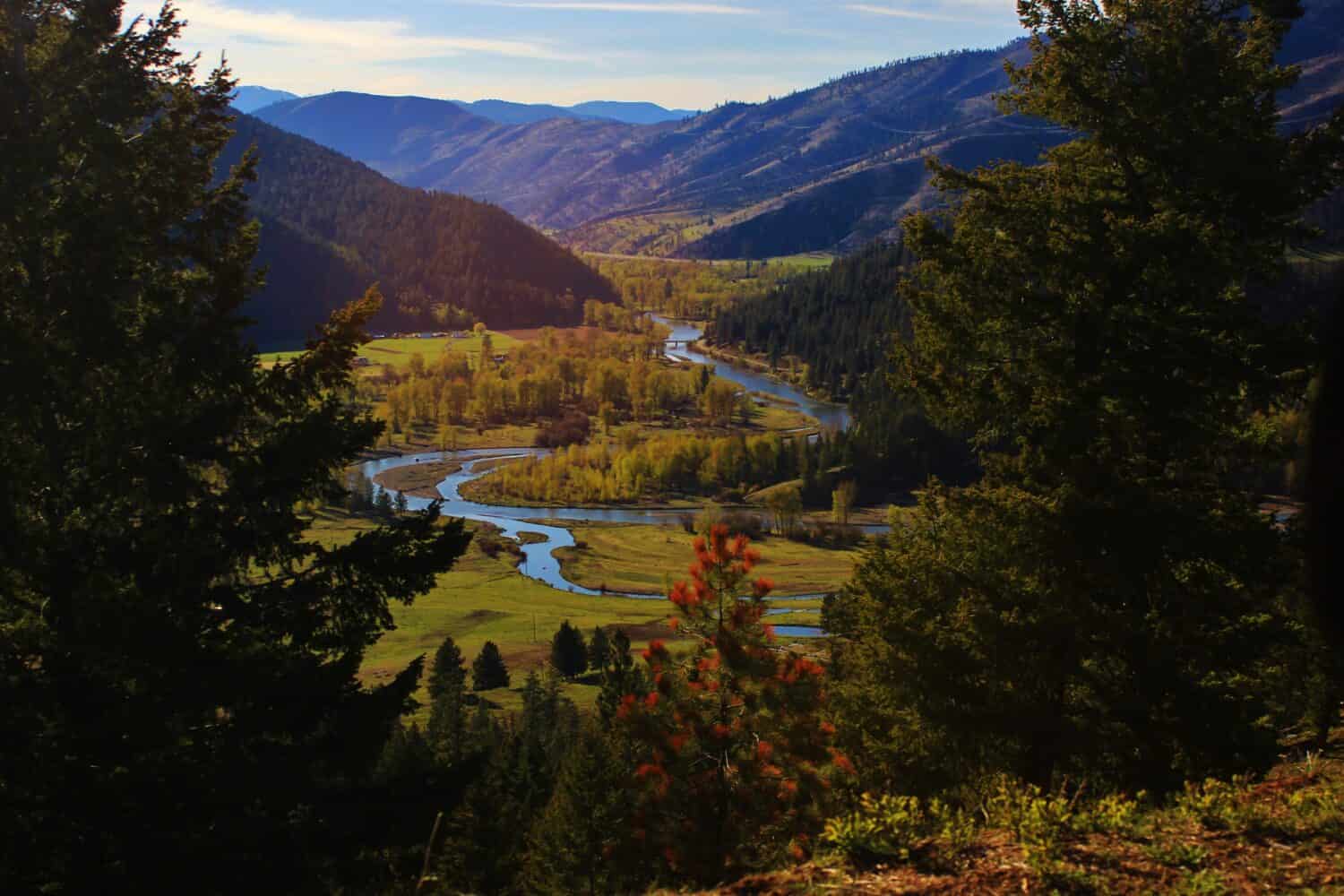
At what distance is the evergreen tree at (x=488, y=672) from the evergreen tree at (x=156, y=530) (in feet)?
197

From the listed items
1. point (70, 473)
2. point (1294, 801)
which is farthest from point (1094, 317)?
point (70, 473)

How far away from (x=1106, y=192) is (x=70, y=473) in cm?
1312

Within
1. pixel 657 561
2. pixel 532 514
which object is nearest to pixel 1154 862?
pixel 657 561

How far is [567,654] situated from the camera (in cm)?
7331

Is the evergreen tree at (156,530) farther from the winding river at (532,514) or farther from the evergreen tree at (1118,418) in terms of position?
the winding river at (532,514)

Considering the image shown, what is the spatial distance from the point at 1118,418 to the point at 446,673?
57.7 m

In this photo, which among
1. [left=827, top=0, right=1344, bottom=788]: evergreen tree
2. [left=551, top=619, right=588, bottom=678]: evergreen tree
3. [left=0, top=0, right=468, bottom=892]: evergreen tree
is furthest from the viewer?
[left=551, top=619, right=588, bottom=678]: evergreen tree

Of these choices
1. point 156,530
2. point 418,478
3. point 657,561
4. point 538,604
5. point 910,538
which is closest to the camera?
point 156,530

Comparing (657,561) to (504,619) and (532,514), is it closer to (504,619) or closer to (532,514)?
(504,619)

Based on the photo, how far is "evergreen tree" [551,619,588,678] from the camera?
240 feet

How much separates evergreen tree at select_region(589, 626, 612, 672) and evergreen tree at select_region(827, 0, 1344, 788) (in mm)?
59344

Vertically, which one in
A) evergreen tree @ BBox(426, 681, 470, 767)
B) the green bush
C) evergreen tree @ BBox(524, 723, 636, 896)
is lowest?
evergreen tree @ BBox(426, 681, 470, 767)

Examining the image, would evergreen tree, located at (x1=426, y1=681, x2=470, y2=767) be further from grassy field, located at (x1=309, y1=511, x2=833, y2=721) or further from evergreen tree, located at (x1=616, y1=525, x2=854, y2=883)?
evergreen tree, located at (x1=616, y1=525, x2=854, y2=883)

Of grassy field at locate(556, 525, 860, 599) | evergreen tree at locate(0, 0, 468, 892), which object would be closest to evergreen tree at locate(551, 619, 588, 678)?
grassy field at locate(556, 525, 860, 599)
